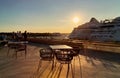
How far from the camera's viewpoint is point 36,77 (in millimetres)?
5051

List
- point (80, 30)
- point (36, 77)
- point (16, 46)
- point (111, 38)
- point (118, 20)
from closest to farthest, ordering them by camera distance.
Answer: point (36, 77), point (16, 46), point (111, 38), point (118, 20), point (80, 30)

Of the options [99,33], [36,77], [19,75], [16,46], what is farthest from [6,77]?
[99,33]

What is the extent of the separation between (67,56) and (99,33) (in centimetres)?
3364

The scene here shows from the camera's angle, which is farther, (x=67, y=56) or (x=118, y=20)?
(x=118, y=20)

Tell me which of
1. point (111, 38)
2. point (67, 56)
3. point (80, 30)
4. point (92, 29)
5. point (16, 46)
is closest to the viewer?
point (67, 56)

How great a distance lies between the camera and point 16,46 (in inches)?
392

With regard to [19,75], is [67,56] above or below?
above

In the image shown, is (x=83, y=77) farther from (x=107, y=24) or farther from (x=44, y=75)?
(x=107, y=24)

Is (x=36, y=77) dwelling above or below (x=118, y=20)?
below

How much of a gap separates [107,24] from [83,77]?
34.5 meters

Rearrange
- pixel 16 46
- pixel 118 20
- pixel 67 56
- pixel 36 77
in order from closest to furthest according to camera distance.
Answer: pixel 36 77, pixel 67 56, pixel 16 46, pixel 118 20

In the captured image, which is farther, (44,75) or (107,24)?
(107,24)

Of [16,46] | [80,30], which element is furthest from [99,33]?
[16,46]

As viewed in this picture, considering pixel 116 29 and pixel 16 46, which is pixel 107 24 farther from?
pixel 16 46
